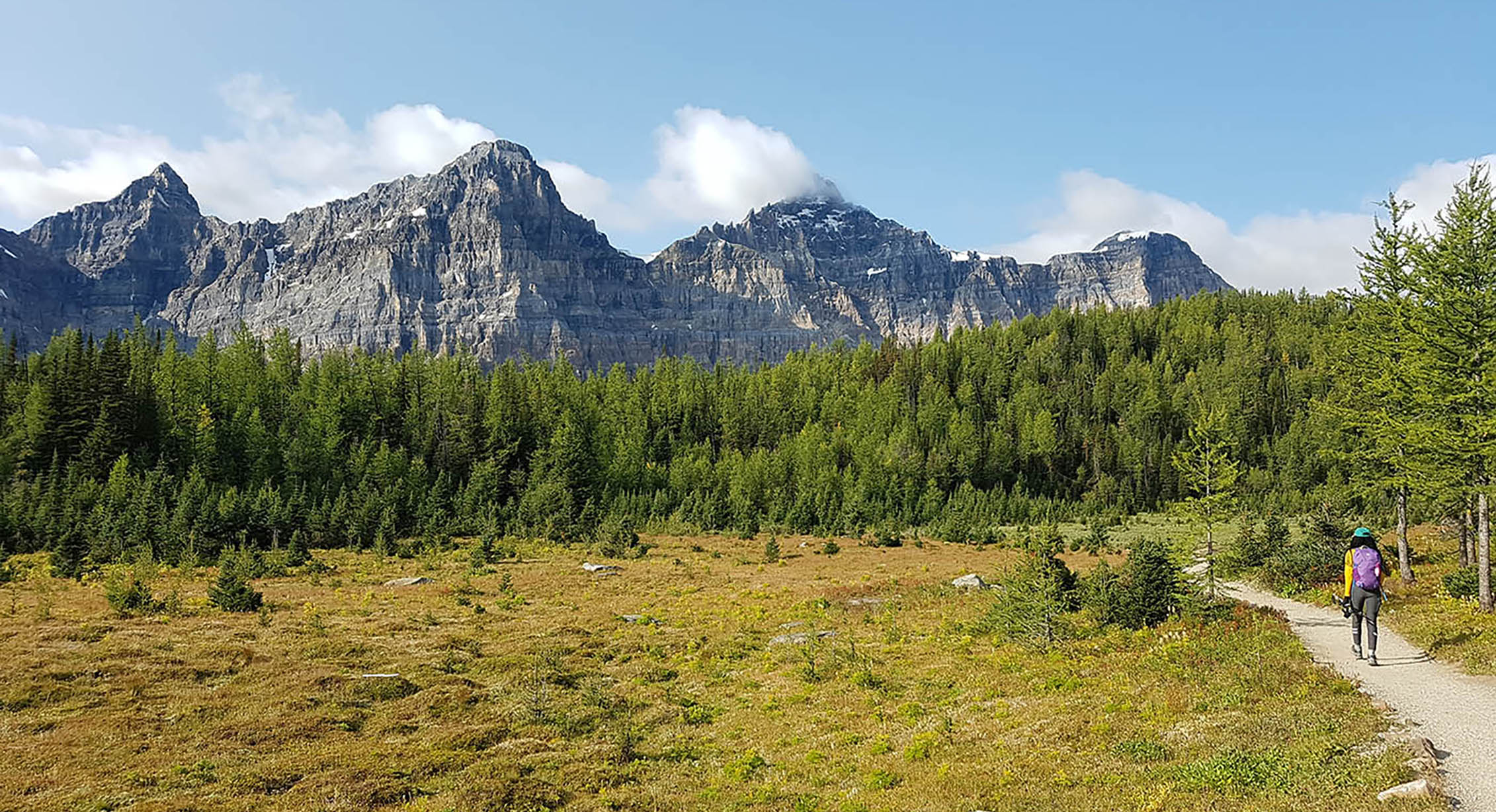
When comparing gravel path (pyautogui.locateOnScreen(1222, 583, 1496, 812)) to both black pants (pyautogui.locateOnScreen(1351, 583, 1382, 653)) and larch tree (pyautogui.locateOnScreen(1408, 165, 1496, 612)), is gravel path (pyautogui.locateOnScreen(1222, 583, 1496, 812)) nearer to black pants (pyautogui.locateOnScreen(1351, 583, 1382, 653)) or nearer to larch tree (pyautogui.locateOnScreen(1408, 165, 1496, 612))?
black pants (pyautogui.locateOnScreen(1351, 583, 1382, 653))

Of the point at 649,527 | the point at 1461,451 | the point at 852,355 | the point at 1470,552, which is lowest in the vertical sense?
the point at 649,527

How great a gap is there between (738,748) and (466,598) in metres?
26.0

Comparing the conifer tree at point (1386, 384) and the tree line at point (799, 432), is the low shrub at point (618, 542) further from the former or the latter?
the conifer tree at point (1386, 384)

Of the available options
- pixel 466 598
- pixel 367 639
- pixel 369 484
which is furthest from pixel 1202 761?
pixel 369 484

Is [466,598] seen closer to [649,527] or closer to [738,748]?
[738,748]

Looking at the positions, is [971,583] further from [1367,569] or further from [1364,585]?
[1367,569]

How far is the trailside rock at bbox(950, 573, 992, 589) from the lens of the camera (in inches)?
1564

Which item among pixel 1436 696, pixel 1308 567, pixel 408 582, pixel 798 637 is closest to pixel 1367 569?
pixel 1436 696

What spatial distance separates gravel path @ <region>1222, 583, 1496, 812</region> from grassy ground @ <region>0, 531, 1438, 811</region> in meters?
0.77

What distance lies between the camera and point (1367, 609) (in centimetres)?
1884

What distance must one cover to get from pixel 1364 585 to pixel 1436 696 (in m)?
3.85

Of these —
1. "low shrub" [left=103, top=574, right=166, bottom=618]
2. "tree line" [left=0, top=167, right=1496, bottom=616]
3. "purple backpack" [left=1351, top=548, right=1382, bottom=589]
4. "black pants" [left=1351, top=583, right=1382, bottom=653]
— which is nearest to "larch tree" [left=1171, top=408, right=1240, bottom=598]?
"tree line" [left=0, top=167, right=1496, bottom=616]

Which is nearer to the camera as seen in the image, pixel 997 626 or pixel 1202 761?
pixel 1202 761

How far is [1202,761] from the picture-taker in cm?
1315
